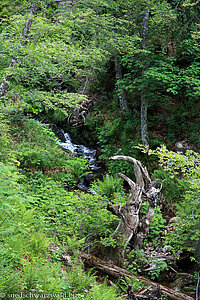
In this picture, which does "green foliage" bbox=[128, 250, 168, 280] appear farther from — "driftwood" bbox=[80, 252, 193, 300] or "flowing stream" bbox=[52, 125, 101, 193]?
"flowing stream" bbox=[52, 125, 101, 193]

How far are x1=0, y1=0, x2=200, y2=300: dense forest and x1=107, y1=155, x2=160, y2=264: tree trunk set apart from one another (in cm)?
2

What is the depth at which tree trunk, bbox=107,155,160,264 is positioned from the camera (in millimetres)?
5023

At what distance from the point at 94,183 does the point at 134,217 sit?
8.53ft

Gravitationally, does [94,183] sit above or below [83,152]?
above

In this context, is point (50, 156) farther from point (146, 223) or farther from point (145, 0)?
point (145, 0)

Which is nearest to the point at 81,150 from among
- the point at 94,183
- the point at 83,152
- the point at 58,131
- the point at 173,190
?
the point at 83,152

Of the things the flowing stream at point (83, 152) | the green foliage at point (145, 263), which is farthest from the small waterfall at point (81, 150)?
the green foliage at point (145, 263)

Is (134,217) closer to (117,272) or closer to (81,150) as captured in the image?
(117,272)

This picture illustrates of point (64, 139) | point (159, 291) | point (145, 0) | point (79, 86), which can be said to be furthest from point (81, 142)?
point (159, 291)

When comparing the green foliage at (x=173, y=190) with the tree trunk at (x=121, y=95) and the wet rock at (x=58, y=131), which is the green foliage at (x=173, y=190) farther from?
the wet rock at (x=58, y=131)

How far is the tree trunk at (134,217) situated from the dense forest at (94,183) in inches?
0.9

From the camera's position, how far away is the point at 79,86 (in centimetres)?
1391

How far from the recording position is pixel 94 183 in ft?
24.9

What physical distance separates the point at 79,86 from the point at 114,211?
400 inches
